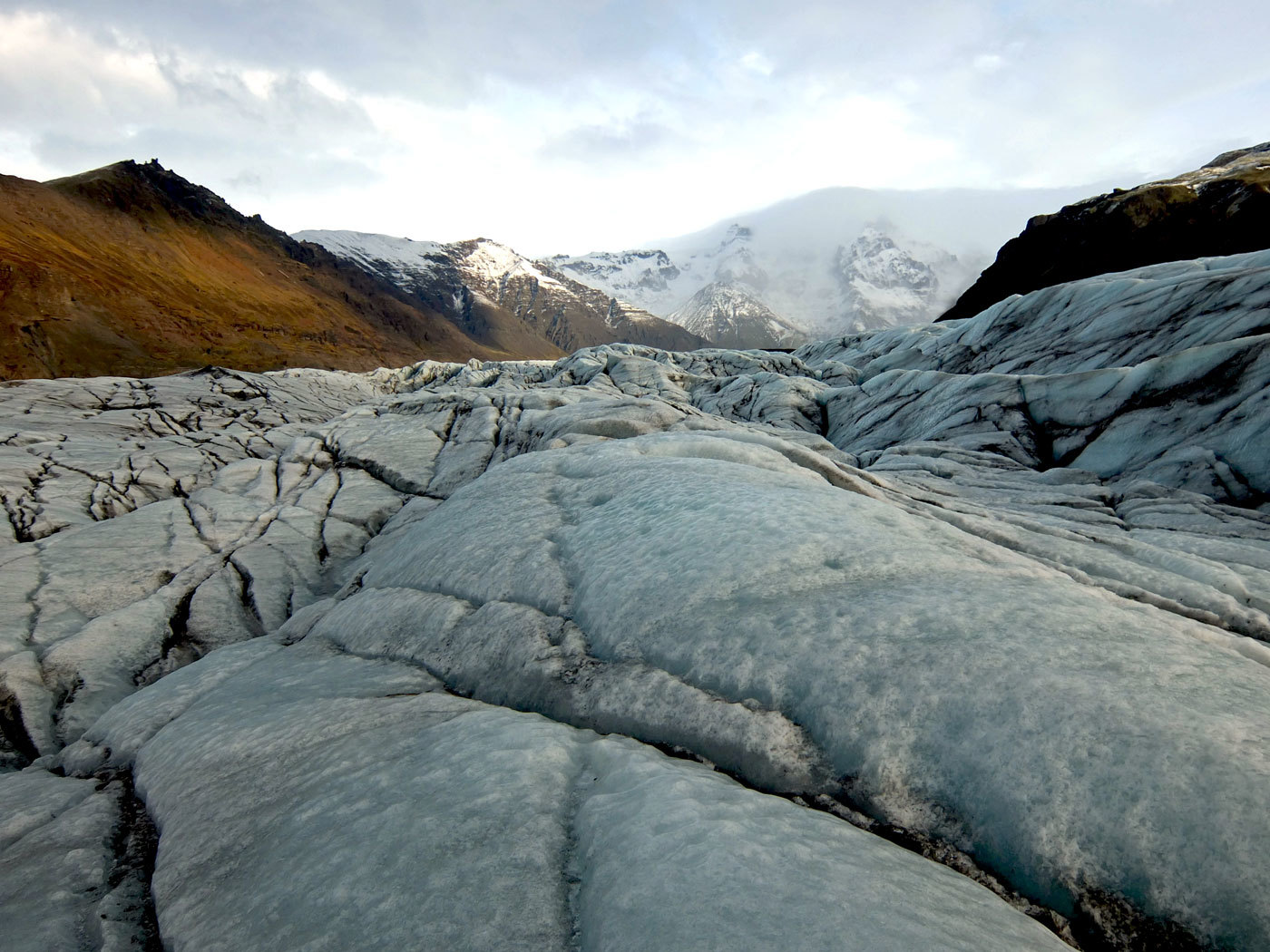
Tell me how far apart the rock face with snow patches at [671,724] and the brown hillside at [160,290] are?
95.6 m

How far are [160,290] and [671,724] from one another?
146295 millimetres

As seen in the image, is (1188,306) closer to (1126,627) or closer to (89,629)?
(1126,627)

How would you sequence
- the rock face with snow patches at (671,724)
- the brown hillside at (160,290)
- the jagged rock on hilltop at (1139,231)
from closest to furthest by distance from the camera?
the rock face with snow patches at (671,724) < the jagged rock on hilltop at (1139,231) < the brown hillside at (160,290)

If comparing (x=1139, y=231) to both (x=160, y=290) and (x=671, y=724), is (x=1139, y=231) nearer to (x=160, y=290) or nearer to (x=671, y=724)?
(x=671, y=724)

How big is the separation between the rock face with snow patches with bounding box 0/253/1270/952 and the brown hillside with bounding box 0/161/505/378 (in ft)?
314

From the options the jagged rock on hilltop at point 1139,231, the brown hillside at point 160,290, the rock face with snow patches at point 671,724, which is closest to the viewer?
the rock face with snow patches at point 671,724

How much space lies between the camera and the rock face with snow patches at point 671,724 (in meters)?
3.01

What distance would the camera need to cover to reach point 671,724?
4.59 metres

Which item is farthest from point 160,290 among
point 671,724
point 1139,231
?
point 1139,231

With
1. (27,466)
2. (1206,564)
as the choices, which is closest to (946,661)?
(1206,564)

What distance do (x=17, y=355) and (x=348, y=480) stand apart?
3531 inches

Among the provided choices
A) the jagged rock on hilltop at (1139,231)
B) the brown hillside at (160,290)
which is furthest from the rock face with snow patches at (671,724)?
the brown hillside at (160,290)

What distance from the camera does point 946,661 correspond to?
4.39 metres

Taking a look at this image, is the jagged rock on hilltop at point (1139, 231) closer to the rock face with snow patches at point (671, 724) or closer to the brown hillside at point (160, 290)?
the rock face with snow patches at point (671, 724)
